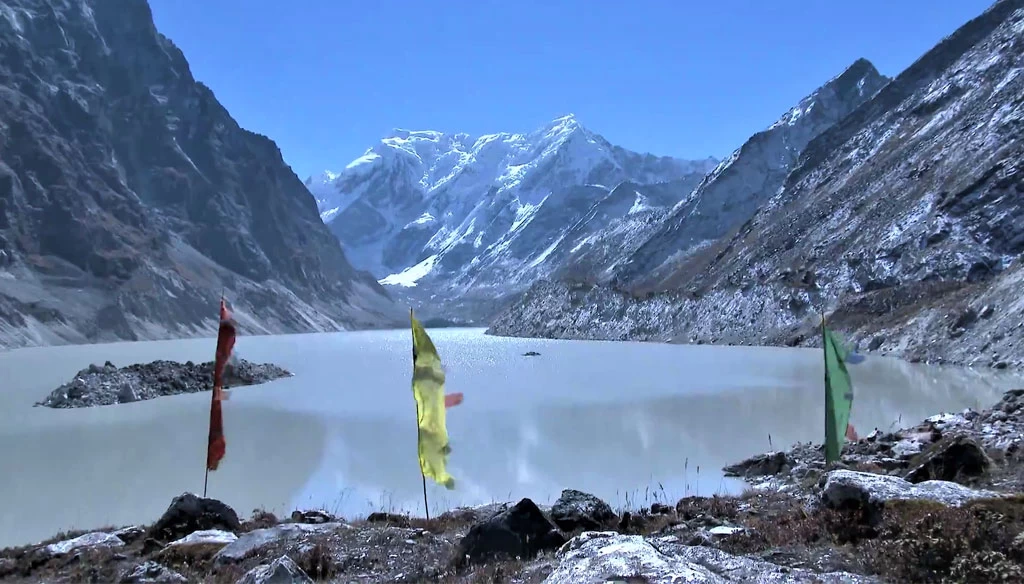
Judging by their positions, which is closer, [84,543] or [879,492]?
[879,492]

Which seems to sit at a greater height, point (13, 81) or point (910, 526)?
point (13, 81)

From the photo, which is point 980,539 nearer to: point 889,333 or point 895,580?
point 895,580

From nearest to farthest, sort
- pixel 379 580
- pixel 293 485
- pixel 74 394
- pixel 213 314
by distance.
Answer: pixel 379 580, pixel 293 485, pixel 74 394, pixel 213 314

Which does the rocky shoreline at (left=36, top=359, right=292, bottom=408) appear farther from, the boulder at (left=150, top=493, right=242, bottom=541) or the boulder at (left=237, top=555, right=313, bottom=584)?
the boulder at (left=237, top=555, right=313, bottom=584)

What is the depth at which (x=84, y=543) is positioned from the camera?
39.5 ft

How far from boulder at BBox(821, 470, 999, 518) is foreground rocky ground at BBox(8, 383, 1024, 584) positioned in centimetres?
2

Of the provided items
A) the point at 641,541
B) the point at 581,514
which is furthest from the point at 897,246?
the point at 641,541

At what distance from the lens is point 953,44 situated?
14700 cm

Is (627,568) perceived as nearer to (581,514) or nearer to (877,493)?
(877,493)

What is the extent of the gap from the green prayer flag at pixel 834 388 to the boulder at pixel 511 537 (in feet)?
24.3

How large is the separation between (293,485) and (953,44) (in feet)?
538

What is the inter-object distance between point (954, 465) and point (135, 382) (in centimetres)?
4306

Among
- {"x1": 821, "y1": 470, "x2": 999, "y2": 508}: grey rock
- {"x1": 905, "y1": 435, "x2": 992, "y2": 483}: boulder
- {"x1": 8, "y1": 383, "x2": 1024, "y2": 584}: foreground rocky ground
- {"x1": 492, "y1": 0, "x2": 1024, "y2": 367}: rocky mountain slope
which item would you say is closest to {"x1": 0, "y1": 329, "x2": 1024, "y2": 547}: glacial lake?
{"x1": 8, "y1": 383, "x2": 1024, "y2": 584}: foreground rocky ground

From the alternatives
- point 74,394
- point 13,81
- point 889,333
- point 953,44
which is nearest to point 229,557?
point 74,394
